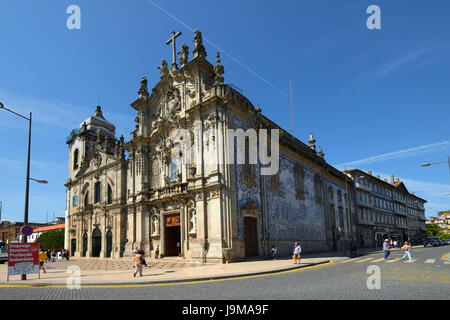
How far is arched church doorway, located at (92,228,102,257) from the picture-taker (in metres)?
36.0

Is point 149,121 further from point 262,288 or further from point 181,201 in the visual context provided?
point 262,288

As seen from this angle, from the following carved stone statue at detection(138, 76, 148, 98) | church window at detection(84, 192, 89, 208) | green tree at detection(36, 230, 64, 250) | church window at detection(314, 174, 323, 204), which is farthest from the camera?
green tree at detection(36, 230, 64, 250)

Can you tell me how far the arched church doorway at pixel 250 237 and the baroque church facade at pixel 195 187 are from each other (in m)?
0.07

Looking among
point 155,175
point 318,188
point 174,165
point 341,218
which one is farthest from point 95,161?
point 341,218

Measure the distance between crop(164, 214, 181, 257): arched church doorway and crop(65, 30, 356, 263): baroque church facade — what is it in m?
0.08

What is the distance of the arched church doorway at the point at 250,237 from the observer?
23.7 metres

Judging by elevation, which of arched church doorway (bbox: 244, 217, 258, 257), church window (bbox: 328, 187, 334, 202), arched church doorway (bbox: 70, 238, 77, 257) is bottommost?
arched church doorway (bbox: 70, 238, 77, 257)

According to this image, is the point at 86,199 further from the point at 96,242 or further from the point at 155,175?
the point at 155,175

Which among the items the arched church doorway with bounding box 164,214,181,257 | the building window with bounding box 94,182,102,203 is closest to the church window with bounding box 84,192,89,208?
the building window with bounding box 94,182,102,203

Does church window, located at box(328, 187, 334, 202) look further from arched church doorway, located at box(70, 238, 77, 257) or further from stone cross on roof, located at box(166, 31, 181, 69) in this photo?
arched church doorway, located at box(70, 238, 77, 257)

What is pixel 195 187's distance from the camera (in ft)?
77.9

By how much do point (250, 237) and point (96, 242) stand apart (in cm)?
2100

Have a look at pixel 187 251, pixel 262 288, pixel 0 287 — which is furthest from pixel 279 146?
pixel 0 287
